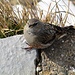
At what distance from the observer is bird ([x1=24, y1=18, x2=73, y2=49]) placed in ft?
Result: 12.4

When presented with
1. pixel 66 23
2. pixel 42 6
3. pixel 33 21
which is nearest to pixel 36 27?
pixel 33 21

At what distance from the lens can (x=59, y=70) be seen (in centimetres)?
376

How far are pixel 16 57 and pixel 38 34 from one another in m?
0.42

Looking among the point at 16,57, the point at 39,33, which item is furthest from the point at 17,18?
the point at 39,33

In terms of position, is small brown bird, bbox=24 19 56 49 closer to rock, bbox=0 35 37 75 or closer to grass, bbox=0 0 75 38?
rock, bbox=0 35 37 75

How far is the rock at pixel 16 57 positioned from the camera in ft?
12.8

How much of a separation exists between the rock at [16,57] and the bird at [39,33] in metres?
0.17

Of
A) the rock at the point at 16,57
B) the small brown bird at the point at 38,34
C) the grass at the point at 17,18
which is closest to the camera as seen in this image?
the small brown bird at the point at 38,34

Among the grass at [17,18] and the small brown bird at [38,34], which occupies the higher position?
the small brown bird at [38,34]

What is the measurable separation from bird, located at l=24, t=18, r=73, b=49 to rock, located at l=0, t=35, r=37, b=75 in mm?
174

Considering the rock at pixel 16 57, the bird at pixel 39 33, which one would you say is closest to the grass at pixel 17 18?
the rock at pixel 16 57

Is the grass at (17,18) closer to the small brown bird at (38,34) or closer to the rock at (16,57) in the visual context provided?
the rock at (16,57)

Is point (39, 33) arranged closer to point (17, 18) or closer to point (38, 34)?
point (38, 34)

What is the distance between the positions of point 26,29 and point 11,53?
0.44 m
